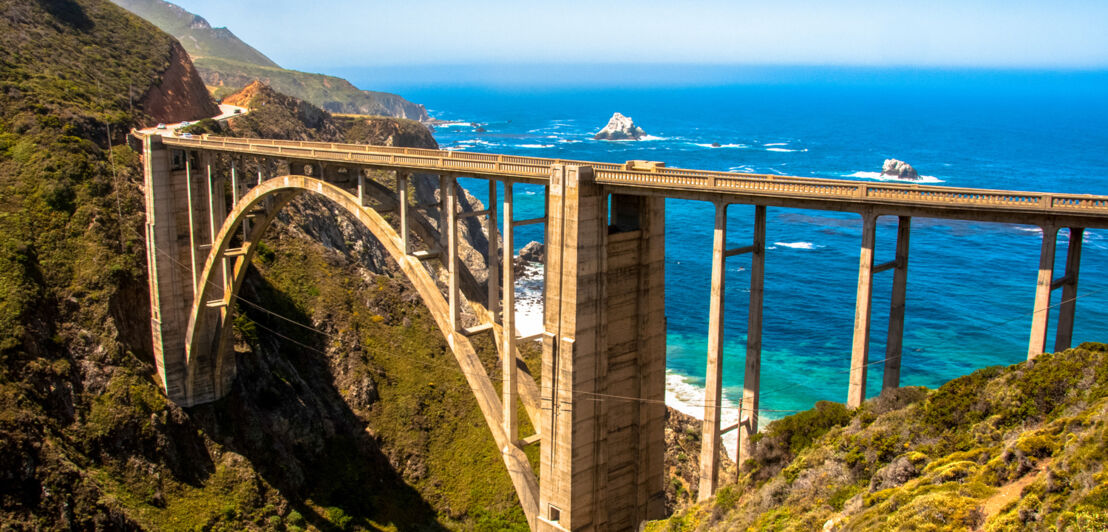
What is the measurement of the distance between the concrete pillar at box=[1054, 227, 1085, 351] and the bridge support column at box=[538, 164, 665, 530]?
10.6 metres

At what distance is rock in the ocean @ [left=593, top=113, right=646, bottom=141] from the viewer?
190 m

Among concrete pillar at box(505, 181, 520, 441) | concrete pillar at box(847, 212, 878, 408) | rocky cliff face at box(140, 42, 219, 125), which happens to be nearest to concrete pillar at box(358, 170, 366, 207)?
concrete pillar at box(505, 181, 520, 441)

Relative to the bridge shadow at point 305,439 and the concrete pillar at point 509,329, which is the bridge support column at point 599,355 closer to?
the concrete pillar at point 509,329

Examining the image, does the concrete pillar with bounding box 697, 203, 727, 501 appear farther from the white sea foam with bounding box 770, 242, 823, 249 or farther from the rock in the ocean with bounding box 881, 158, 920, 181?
the rock in the ocean with bounding box 881, 158, 920, 181

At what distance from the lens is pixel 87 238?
136ft

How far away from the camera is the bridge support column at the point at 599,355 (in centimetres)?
2367

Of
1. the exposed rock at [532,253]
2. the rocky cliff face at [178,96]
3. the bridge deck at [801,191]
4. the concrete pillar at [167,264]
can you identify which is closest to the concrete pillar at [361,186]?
the bridge deck at [801,191]

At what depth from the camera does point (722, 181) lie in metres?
20.8

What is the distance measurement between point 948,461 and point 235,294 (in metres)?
34.1

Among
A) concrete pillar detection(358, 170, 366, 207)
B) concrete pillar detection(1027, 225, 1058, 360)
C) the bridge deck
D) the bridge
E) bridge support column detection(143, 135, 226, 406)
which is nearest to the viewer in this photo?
concrete pillar detection(1027, 225, 1058, 360)

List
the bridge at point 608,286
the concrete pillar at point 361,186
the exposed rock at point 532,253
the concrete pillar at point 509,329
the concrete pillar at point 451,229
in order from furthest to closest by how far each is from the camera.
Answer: the exposed rock at point 532,253, the concrete pillar at point 361,186, the concrete pillar at point 451,229, the concrete pillar at point 509,329, the bridge at point 608,286

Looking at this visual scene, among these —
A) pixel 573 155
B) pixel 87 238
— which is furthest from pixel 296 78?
pixel 87 238

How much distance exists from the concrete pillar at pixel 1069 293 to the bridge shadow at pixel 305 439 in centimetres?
3127

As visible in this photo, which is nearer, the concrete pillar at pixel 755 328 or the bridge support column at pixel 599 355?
the concrete pillar at pixel 755 328
